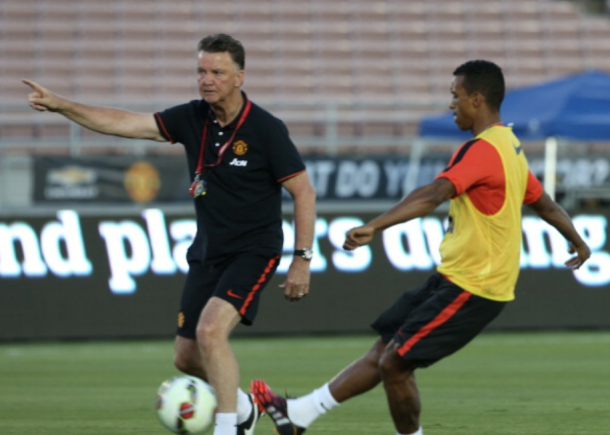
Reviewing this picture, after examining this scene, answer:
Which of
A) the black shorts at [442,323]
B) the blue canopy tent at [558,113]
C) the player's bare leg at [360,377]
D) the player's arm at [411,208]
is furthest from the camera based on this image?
the blue canopy tent at [558,113]

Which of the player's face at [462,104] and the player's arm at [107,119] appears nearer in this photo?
the player's face at [462,104]

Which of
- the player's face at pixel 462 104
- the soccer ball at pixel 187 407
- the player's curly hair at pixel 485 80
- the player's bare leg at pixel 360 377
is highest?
the player's curly hair at pixel 485 80

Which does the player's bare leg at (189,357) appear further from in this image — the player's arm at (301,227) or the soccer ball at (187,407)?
the player's arm at (301,227)

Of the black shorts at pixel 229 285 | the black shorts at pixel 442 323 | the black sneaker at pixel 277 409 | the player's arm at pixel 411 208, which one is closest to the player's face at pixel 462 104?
the player's arm at pixel 411 208

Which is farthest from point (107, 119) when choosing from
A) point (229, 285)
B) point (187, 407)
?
point (187, 407)

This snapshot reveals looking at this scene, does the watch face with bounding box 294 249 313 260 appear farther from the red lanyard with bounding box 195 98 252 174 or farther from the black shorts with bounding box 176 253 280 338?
the red lanyard with bounding box 195 98 252 174

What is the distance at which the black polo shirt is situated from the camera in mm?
7297

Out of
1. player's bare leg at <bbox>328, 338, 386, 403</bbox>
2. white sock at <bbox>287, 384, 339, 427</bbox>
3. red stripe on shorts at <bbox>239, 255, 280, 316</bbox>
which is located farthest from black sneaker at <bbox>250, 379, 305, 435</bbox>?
red stripe on shorts at <bbox>239, 255, 280, 316</bbox>

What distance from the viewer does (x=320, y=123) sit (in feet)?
75.0

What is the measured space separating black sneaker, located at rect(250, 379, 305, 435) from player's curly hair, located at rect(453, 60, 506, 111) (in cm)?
203

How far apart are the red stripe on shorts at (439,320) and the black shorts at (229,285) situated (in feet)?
3.11

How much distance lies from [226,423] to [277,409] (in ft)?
1.75

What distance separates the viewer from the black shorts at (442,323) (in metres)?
6.82

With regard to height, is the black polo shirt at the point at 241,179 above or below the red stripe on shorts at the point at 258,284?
above
